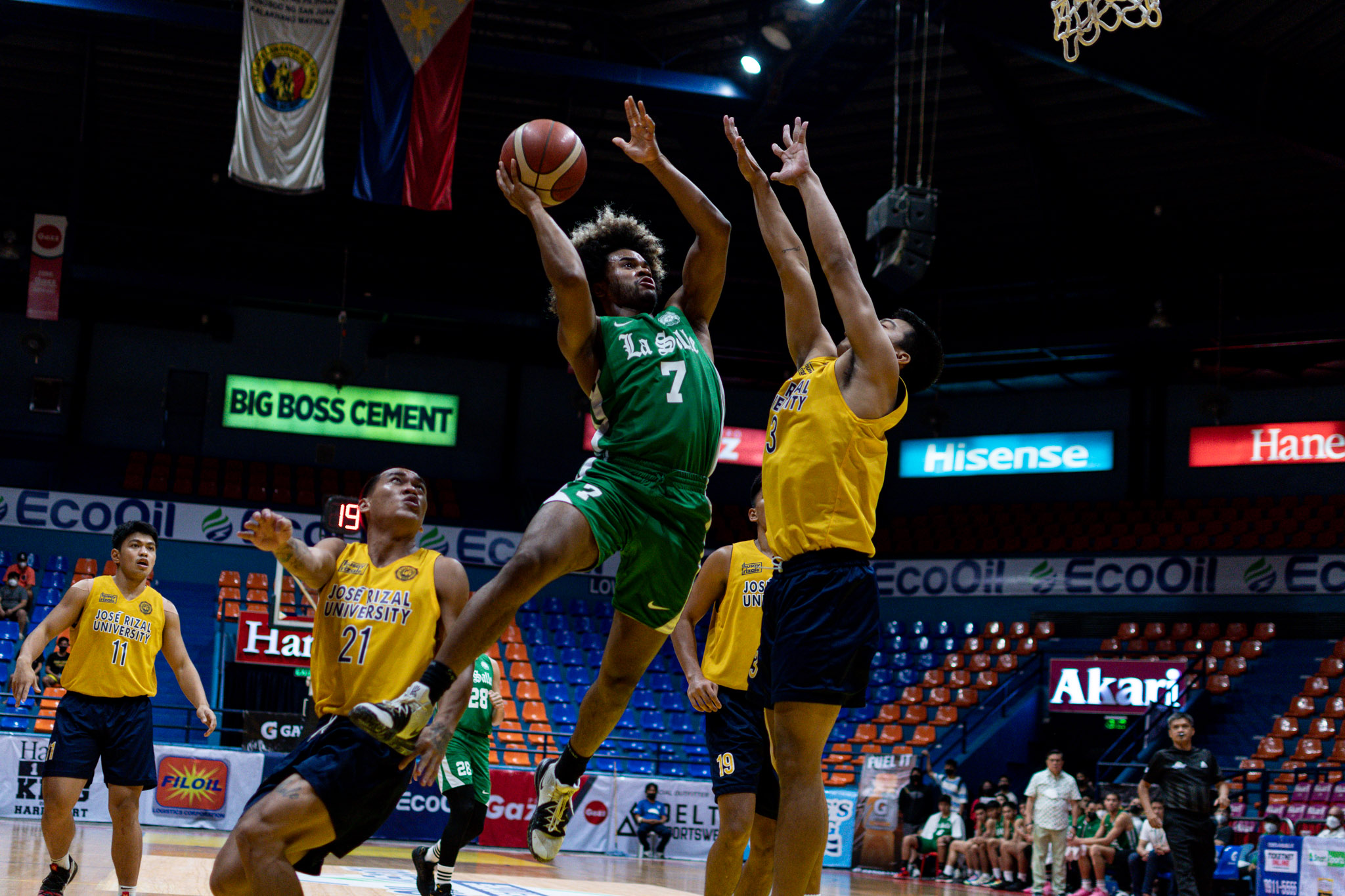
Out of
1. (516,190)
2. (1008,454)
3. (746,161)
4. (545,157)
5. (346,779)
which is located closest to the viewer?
(346,779)

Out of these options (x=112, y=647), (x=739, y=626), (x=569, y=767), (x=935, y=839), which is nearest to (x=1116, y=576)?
(x=935, y=839)

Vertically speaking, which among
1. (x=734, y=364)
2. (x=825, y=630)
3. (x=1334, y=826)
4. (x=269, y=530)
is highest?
(x=734, y=364)

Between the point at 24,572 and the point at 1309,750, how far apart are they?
18.1 meters

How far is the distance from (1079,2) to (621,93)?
9346 mm

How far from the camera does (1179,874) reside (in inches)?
440

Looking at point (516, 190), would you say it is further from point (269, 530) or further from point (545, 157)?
point (269, 530)

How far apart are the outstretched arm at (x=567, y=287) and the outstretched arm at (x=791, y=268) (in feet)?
2.70

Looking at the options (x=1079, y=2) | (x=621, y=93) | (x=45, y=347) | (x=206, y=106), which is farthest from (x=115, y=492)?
(x=1079, y=2)

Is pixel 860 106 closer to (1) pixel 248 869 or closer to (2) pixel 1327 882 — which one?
(2) pixel 1327 882

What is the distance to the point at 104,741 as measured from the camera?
7672mm

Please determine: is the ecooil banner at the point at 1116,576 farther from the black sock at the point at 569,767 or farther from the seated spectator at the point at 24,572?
the black sock at the point at 569,767

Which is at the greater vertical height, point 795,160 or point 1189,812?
point 795,160

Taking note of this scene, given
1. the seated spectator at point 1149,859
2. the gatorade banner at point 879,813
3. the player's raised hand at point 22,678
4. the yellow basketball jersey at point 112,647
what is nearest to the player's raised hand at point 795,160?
the yellow basketball jersey at point 112,647

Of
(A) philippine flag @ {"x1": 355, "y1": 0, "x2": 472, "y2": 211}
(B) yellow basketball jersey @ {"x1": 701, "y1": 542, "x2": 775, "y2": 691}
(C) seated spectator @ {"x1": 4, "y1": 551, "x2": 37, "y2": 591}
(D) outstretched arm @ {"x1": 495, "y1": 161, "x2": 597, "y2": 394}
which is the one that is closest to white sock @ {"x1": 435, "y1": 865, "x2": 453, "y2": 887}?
(B) yellow basketball jersey @ {"x1": 701, "y1": 542, "x2": 775, "y2": 691}
